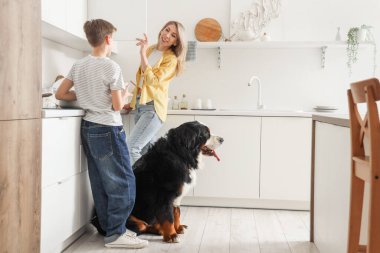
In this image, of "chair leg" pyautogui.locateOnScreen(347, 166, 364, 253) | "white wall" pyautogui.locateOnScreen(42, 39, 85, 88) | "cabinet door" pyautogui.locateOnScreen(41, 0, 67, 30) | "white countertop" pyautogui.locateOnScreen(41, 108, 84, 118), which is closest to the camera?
"chair leg" pyautogui.locateOnScreen(347, 166, 364, 253)

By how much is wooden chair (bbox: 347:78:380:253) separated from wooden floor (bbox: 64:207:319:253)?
3.54 ft

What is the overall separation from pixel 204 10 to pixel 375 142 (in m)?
3.20

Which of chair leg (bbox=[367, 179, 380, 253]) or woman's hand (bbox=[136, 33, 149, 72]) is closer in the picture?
chair leg (bbox=[367, 179, 380, 253])

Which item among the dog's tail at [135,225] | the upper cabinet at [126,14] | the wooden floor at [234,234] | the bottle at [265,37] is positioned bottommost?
the wooden floor at [234,234]

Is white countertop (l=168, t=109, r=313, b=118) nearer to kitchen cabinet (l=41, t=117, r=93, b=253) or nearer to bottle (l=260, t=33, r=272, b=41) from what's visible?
bottle (l=260, t=33, r=272, b=41)

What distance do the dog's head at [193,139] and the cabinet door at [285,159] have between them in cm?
89

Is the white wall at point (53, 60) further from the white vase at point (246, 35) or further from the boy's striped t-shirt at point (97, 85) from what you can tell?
the white vase at point (246, 35)

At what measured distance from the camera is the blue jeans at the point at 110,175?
101 inches

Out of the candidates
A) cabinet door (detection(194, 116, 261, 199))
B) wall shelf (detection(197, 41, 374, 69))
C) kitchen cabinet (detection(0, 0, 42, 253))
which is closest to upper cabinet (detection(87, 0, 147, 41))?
wall shelf (detection(197, 41, 374, 69))

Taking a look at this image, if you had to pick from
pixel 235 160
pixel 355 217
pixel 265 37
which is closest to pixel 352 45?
pixel 265 37

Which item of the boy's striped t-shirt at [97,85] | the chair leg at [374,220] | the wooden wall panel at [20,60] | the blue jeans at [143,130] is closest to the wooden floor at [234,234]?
the blue jeans at [143,130]

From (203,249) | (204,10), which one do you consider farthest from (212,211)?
(204,10)

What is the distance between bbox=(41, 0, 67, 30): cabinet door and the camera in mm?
2920

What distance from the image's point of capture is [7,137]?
181 centimetres
